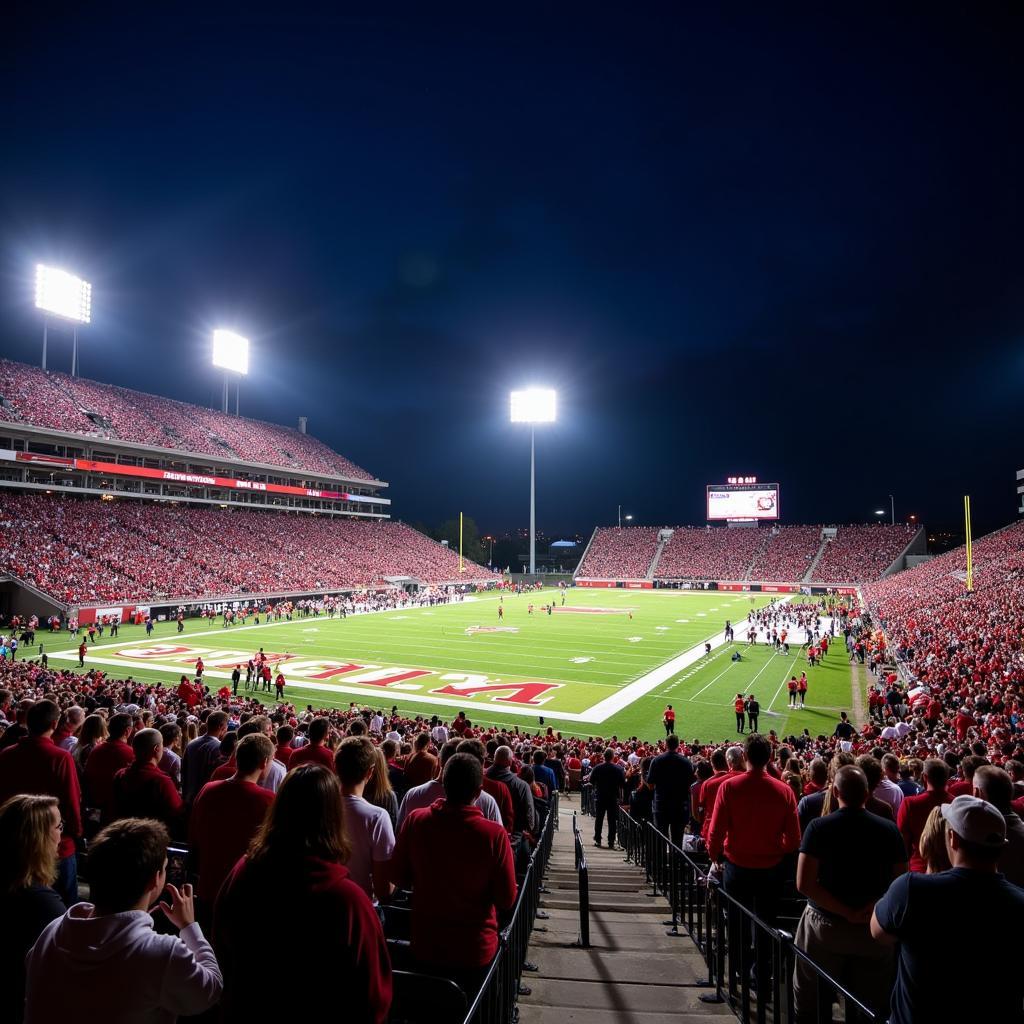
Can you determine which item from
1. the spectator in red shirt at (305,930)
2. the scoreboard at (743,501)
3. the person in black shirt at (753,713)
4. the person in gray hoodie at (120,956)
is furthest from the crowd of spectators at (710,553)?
the person in gray hoodie at (120,956)

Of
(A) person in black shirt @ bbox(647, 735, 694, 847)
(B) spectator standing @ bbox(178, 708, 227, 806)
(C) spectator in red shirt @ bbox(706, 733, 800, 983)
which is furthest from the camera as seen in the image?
(A) person in black shirt @ bbox(647, 735, 694, 847)

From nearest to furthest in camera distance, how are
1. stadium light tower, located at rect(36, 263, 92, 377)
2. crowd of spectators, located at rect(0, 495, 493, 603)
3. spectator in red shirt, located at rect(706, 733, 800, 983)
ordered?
spectator in red shirt, located at rect(706, 733, 800, 983), crowd of spectators, located at rect(0, 495, 493, 603), stadium light tower, located at rect(36, 263, 92, 377)

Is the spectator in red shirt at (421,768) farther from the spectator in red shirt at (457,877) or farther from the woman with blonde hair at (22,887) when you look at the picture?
the woman with blonde hair at (22,887)

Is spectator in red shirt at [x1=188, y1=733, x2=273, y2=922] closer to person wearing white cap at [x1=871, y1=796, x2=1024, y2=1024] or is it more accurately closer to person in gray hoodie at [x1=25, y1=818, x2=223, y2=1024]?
person in gray hoodie at [x1=25, y1=818, x2=223, y2=1024]

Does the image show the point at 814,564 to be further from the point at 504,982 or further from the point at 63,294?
the point at 504,982

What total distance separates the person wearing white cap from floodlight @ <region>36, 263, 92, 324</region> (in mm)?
64585

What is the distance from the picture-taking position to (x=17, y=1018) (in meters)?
2.58

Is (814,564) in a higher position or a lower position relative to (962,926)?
higher

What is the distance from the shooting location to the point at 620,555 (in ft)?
314

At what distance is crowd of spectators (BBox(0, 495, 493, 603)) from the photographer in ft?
136

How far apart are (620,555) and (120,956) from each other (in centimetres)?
9514

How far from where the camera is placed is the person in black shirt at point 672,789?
324 inches

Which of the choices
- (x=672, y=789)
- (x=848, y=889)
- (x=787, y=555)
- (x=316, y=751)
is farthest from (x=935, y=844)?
(x=787, y=555)

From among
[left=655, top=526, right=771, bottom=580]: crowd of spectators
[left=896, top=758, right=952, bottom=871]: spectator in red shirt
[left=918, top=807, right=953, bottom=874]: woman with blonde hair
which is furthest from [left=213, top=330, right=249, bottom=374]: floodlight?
[left=918, top=807, right=953, bottom=874]: woman with blonde hair
